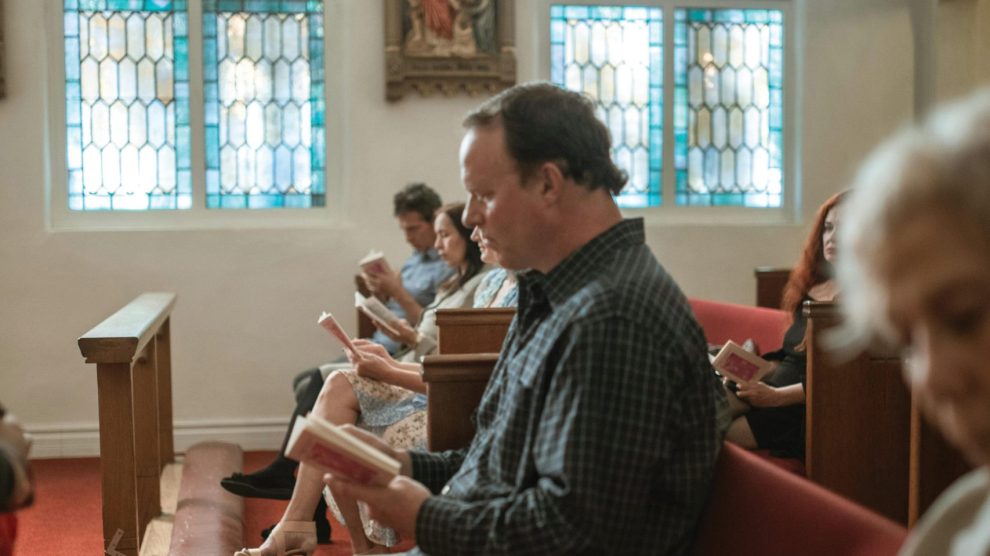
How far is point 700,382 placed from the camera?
1828mm

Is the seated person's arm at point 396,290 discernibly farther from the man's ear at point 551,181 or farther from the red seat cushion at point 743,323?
the man's ear at point 551,181

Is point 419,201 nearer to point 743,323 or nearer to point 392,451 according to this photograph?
point 743,323

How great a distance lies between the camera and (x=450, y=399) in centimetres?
277

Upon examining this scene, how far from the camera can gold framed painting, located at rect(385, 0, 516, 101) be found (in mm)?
6453

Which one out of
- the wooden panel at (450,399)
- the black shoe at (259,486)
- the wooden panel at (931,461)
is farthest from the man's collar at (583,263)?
the black shoe at (259,486)

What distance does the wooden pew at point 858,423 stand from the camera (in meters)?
3.35

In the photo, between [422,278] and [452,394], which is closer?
[452,394]

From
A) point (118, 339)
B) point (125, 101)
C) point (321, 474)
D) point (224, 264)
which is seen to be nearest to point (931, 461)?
point (321, 474)

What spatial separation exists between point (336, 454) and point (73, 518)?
11.7ft

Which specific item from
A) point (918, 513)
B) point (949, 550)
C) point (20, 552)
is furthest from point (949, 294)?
point (20, 552)

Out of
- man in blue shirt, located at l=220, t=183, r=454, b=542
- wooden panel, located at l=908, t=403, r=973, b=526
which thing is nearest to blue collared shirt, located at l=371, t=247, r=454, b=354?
man in blue shirt, located at l=220, t=183, r=454, b=542

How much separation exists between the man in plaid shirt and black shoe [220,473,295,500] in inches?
89.5

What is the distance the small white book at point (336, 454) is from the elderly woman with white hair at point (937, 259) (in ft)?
3.43

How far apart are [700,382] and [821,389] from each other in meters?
1.67
